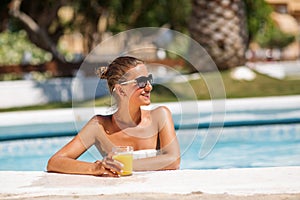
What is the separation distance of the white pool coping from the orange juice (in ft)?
0.13

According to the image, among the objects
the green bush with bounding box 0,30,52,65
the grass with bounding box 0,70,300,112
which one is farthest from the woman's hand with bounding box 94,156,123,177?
the green bush with bounding box 0,30,52,65

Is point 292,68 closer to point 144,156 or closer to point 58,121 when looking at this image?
point 58,121

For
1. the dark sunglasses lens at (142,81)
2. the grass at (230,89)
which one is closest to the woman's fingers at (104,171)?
the dark sunglasses lens at (142,81)

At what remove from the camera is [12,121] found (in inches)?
413

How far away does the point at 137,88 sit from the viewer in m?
4.38

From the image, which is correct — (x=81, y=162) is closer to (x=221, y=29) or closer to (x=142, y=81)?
(x=142, y=81)

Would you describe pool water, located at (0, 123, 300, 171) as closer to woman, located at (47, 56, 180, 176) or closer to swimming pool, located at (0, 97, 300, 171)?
swimming pool, located at (0, 97, 300, 171)

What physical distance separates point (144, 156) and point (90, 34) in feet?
62.6

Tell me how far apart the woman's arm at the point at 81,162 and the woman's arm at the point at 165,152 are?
1.12 ft

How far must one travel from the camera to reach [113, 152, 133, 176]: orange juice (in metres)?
4.04

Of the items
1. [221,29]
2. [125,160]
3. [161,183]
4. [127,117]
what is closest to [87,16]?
[221,29]

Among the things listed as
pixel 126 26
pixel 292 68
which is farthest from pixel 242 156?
pixel 292 68

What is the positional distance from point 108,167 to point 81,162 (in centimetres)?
28

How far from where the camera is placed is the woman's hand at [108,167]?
4066 mm
